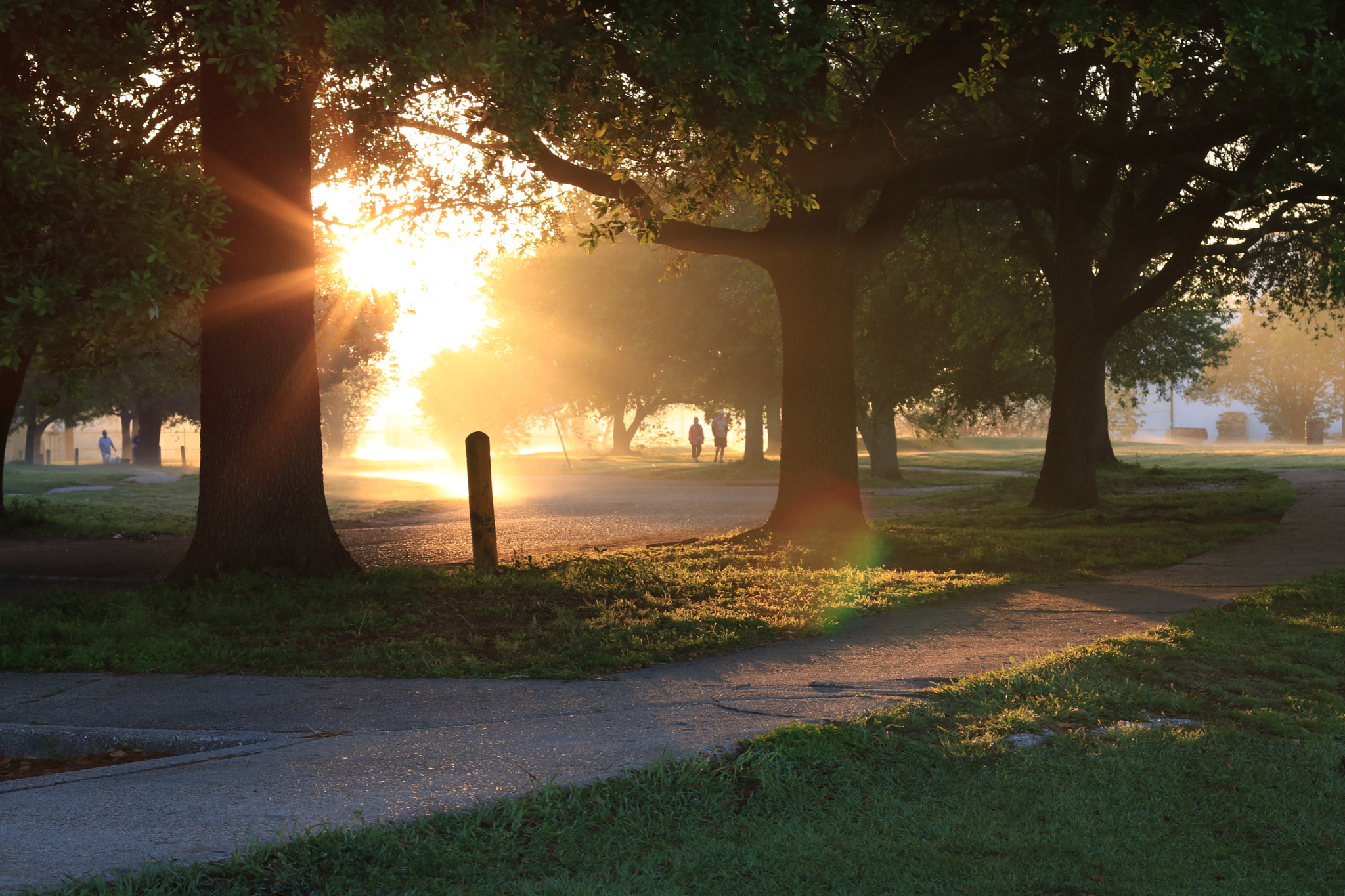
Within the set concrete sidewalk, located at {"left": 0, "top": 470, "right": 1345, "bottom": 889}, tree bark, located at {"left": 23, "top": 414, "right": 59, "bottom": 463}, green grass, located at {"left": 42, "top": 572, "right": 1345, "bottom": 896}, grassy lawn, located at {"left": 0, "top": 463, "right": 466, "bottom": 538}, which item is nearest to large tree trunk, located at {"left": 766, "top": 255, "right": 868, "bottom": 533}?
concrete sidewalk, located at {"left": 0, "top": 470, "right": 1345, "bottom": 889}

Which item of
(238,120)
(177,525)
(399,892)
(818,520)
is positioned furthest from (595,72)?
(177,525)

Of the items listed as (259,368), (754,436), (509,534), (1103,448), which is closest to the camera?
(259,368)

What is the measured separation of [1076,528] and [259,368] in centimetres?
961

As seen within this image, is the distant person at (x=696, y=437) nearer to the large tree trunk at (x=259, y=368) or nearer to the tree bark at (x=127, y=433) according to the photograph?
the tree bark at (x=127, y=433)

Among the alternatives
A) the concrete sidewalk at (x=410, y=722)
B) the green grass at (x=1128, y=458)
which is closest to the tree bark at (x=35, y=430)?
the green grass at (x=1128, y=458)

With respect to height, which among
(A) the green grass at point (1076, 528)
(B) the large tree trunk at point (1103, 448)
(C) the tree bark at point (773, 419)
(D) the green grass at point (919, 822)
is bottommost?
(D) the green grass at point (919, 822)

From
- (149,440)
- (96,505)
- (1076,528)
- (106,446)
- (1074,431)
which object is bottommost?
(1076,528)

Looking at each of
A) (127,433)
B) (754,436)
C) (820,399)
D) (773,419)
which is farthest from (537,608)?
(127,433)

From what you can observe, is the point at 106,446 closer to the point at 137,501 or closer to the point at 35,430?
the point at 35,430

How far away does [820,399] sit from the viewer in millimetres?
12078

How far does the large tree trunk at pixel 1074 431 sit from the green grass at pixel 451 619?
748 centimetres

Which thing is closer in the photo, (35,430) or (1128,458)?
(1128,458)

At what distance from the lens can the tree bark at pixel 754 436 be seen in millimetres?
35531

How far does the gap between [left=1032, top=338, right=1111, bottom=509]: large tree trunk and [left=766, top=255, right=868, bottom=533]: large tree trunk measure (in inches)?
222
